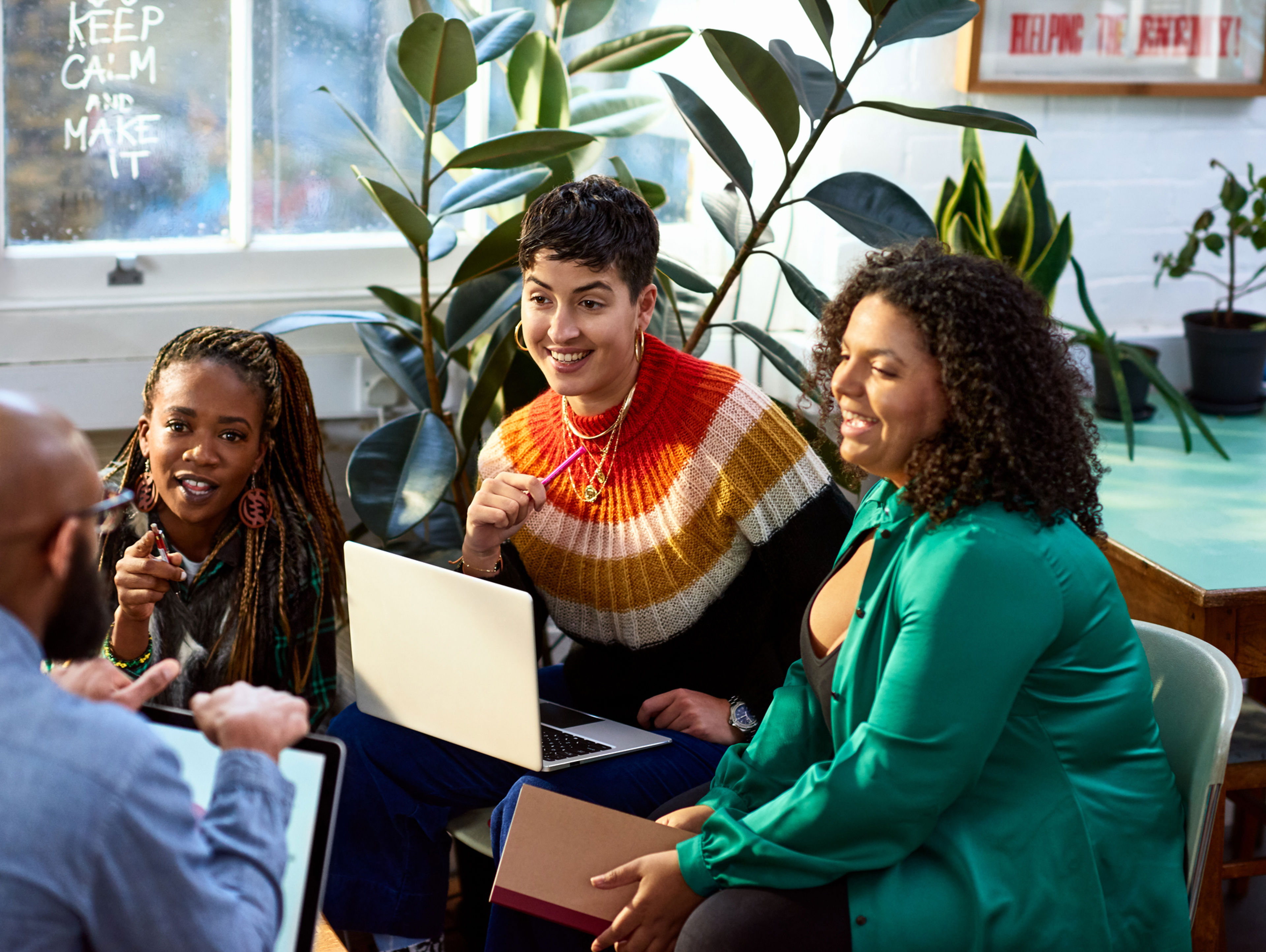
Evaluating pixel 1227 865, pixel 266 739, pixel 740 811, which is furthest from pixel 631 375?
pixel 1227 865

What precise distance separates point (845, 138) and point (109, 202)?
1.49 metres

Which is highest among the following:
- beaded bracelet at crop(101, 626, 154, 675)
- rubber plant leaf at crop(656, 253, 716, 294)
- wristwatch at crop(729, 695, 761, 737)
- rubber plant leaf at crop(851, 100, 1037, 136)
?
rubber plant leaf at crop(851, 100, 1037, 136)

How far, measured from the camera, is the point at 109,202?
7.96ft

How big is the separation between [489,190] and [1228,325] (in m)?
1.68

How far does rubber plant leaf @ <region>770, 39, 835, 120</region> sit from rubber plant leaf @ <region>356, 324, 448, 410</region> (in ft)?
2.55

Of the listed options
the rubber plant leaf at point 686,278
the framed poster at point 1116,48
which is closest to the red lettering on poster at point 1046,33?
the framed poster at point 1116,48

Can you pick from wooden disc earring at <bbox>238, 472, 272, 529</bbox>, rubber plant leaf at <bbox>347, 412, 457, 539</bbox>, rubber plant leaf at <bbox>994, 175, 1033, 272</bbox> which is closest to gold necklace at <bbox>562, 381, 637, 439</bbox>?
rubber plant leaf at <bbox>347, 412, 457, 539</bbox>

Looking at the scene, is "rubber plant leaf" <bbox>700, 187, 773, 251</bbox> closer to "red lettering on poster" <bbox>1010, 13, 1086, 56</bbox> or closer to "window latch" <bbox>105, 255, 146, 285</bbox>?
"red lettering on poster" <bbox>1010, 13, 1086, 56</bbox>

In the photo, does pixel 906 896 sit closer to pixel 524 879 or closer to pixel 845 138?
pixel 524 879

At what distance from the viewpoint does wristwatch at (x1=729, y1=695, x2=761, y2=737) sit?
1579mm

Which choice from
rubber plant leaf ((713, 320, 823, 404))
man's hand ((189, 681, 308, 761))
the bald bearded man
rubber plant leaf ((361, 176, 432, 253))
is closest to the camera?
the bald bearded man

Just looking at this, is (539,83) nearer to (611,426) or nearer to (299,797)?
(611,426)

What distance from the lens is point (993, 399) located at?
1.16 metres

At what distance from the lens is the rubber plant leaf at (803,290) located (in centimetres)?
192
